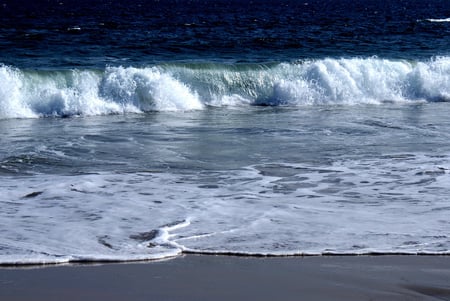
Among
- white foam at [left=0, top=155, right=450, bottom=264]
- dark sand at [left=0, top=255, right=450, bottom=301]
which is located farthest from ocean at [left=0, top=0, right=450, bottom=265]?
A: dark sand at [left=0, top=255, right=450, bottom=301]

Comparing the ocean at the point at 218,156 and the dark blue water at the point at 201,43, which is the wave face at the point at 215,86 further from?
the dark blue water at the point at 201,43

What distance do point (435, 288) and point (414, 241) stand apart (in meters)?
1.34

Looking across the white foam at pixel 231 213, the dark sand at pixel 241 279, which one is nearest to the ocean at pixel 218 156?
the white foam at pixel 231 213

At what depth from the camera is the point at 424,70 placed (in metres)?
22.5

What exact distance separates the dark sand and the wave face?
430 inches

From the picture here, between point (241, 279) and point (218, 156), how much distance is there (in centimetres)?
537

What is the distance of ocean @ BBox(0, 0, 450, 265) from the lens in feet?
23.4

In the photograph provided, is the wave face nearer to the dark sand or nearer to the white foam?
the white foam

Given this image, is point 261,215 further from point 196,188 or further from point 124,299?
point 124,299

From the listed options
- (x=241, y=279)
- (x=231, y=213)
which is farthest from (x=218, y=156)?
(x=241, y=279)

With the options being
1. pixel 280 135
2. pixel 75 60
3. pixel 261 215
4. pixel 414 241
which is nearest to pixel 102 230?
pixel 261 215

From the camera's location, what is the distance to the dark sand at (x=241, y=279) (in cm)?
557

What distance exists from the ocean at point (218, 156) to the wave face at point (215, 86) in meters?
0.05

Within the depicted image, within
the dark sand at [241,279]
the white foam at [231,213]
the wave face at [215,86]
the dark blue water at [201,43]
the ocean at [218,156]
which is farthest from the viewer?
the dark blue water at [201,43]
